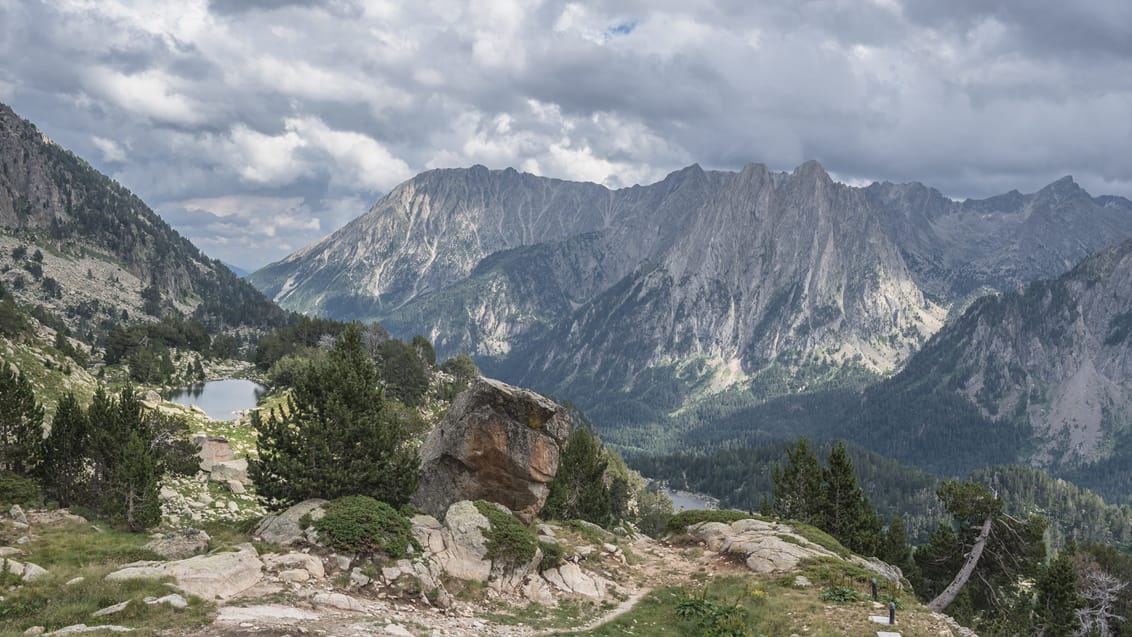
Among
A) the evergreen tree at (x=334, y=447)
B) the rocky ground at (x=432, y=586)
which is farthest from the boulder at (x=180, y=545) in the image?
the evergreen tree at (x=334, y=447)

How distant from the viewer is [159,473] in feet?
127

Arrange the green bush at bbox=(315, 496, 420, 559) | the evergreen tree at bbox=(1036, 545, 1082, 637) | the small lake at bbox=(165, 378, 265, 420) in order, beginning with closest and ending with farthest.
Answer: the green bush at bbox=(315, 496, 420, 559) < the evergreen tree at bbox=(1036, 545, 1082, 637) < the small lake at bbox=(165, 378, 265, 420)

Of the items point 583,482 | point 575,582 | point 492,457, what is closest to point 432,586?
point 575,582

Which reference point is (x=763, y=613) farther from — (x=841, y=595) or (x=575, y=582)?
(x=575, y=582)

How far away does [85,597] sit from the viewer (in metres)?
24.0

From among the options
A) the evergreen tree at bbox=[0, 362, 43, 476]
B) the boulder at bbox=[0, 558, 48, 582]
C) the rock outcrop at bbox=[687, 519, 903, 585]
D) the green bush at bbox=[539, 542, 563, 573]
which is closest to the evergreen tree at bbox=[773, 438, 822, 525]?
the rock outcrop at bbox=[687, 519, 903, 585]

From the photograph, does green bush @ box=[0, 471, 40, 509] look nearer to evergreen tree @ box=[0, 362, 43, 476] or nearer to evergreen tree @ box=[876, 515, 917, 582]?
evergreen tree @ box=[0, 362, 43, 476]

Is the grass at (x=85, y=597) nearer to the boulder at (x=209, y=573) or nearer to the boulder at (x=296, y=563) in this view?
the boulder at (x=209, y=573)

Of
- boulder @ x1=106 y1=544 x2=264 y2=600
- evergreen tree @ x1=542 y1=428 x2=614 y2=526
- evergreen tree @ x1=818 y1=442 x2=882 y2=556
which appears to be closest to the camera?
boulder @ x1=106 y1=544 x2=264 y2=600

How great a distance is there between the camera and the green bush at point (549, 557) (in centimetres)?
3766

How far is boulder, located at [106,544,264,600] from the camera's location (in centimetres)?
2609

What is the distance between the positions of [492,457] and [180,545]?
1893cm

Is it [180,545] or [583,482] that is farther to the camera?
[583,482]

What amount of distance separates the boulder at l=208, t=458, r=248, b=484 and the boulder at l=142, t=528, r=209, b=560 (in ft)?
79.6
